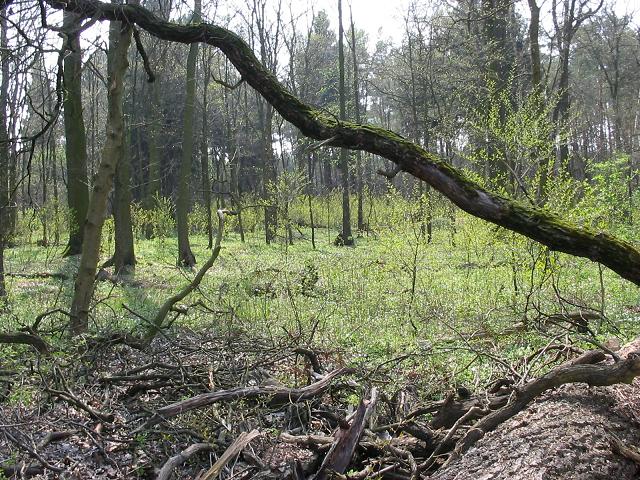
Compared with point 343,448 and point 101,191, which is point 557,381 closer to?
point 343,448

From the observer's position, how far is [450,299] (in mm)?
8859

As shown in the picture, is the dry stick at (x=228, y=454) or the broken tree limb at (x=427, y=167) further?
the broken tree limb at (x=427, y=167)

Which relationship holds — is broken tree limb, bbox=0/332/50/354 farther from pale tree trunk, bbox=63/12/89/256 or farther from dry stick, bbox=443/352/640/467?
pale tree trunk, bbox=63/12/89/256

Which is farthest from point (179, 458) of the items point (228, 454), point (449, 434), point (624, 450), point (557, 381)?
point (624, 450)

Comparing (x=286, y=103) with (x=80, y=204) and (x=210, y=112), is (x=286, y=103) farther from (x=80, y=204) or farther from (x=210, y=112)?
(x=210, y=112)

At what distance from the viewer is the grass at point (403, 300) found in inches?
228

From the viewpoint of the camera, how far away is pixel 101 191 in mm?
5410

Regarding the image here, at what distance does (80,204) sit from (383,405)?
1376 centimetres

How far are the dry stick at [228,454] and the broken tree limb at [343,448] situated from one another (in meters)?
0.43

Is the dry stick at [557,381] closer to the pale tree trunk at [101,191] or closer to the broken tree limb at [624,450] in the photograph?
the broken tree limb at [624,450]

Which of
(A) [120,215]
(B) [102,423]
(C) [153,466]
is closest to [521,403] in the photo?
(C) [153,466]

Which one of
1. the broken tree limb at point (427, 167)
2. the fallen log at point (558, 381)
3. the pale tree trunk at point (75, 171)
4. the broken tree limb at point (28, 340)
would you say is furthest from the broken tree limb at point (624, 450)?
the pale tree trunk at point (75, 171)

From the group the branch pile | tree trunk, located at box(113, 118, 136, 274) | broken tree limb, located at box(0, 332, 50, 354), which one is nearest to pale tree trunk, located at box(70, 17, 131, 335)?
broken tree limb, located at box(0, 332, 50, 354)

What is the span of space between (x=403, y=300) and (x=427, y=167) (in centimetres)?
534
